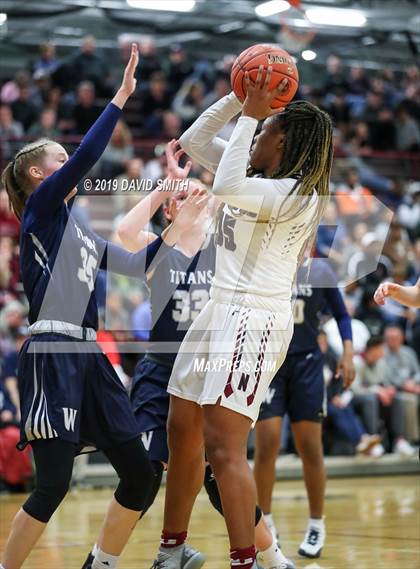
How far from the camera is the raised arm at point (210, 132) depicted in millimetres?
4805

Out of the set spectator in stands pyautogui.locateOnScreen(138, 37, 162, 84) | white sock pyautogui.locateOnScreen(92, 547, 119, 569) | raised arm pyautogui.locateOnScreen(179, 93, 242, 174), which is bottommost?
spectator in stands pyautogui.locateOnScreen(138, 37, 162, 84)

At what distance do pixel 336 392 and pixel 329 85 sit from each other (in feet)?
33.6

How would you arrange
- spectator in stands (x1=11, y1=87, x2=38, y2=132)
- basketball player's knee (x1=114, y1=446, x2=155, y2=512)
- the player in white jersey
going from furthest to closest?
spectator in stands (x1=11, y1=87, x2=38, y2=132) → basketball player's knee (x1=114, y1=446, x2=155, y2=512) → the player in white jersey

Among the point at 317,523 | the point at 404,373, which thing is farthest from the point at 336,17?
the point at 317,523

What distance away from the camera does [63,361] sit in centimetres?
444

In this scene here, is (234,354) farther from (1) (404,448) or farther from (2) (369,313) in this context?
(2) (369,313)

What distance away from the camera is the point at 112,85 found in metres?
17.4

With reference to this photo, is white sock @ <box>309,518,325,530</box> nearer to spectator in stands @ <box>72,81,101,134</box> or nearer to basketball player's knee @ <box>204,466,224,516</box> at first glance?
basketball player's knee @ <box>204,466,224,516</box>

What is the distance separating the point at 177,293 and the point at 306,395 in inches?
62.9

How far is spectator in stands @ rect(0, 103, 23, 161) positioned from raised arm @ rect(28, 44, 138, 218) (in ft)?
33.2

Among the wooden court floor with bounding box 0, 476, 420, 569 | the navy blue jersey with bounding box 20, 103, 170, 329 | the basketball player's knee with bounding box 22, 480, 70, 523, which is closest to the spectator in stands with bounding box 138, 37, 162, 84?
the wooden court floor with bounding box 0, 476, 420, 569

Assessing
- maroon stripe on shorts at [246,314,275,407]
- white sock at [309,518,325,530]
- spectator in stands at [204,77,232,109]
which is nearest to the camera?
maroon stripe on shorts at [246,314,275,407]

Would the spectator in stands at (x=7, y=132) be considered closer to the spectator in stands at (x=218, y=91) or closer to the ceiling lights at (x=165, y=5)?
the spectator in stands at (x=218, y=91)

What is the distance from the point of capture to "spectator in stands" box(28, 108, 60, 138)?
14.8 metres
